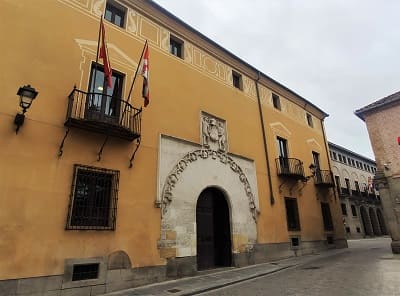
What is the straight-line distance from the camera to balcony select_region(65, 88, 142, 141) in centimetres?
755

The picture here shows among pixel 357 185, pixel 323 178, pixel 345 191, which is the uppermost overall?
pixel 357 185

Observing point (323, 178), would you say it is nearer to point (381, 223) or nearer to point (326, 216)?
point (326, 216)

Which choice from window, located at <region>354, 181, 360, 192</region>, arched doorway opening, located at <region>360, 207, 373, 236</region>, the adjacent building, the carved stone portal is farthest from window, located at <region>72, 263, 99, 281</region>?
window, located at <region>354, 181, 360, 192</region>

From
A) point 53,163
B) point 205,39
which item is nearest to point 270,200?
point 205,39

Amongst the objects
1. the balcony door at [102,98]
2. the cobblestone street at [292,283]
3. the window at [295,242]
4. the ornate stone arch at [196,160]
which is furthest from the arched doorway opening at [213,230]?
the balcony door at [102,98]

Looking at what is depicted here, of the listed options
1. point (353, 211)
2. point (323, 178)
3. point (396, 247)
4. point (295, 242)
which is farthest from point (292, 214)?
point (353, 211)

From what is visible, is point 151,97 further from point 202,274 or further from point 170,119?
point 202,274

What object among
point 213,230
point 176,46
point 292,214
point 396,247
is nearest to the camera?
point 213,230

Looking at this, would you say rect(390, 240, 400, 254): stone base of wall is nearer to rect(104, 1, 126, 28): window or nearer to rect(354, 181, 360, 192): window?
rect(104, 1, 126, 28): window

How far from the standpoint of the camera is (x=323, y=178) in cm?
1839

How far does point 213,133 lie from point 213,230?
4205 mm

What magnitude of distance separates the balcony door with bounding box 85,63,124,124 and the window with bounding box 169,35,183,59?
354cm

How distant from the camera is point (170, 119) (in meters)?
10.5

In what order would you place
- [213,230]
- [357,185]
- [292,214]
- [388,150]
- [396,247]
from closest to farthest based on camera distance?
[213,230], [396,247], [388,150], [292,214], [357,185]
